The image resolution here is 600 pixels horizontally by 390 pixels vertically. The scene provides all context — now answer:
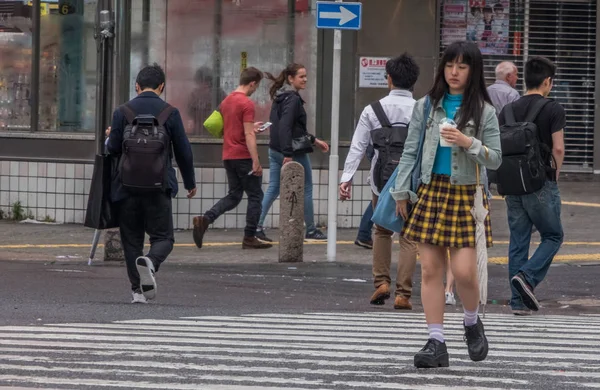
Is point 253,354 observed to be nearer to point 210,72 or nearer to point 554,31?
point 210,72

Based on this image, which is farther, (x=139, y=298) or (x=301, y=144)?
(x=301, y=144)

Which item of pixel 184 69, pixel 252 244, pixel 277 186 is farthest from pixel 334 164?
pixel 184 69

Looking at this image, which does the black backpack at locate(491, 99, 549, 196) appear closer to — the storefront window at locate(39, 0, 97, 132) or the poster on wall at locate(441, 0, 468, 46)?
the storefront window at locate(39, 0, 97, 132)

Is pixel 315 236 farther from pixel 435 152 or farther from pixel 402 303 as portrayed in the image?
pixel 435 152

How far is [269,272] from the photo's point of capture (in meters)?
11.6

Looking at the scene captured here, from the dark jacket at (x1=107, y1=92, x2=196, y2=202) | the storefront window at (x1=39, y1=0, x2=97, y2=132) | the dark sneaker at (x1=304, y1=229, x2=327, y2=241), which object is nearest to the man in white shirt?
the dark jacket at (x1=107, y1=92, x2=196, y2=202)

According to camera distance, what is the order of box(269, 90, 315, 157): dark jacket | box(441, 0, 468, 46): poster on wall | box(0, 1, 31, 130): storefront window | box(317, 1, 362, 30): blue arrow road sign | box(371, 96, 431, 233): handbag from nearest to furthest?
box(371, 96, 431, 233): handbag
box(317, 1, 362, 30): blue arrow road sign
box(269, 90, 315, 157): dark jacket
box(0, 1, 31, 130): storefront window
box(441, 0, 468, 46): poster on wall

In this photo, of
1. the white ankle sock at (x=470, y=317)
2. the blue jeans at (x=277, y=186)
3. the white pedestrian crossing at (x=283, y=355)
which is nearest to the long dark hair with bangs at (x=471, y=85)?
the white ankle sock at (x=470, y=317)

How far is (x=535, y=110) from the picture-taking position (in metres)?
9.17

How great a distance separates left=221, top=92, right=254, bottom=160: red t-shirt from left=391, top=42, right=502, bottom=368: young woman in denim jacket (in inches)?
257

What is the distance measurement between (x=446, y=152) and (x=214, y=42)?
8872 mm

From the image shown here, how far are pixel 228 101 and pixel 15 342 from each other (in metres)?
6.57

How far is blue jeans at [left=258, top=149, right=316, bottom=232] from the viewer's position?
13.5m

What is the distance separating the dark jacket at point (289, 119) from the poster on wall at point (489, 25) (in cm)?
556
